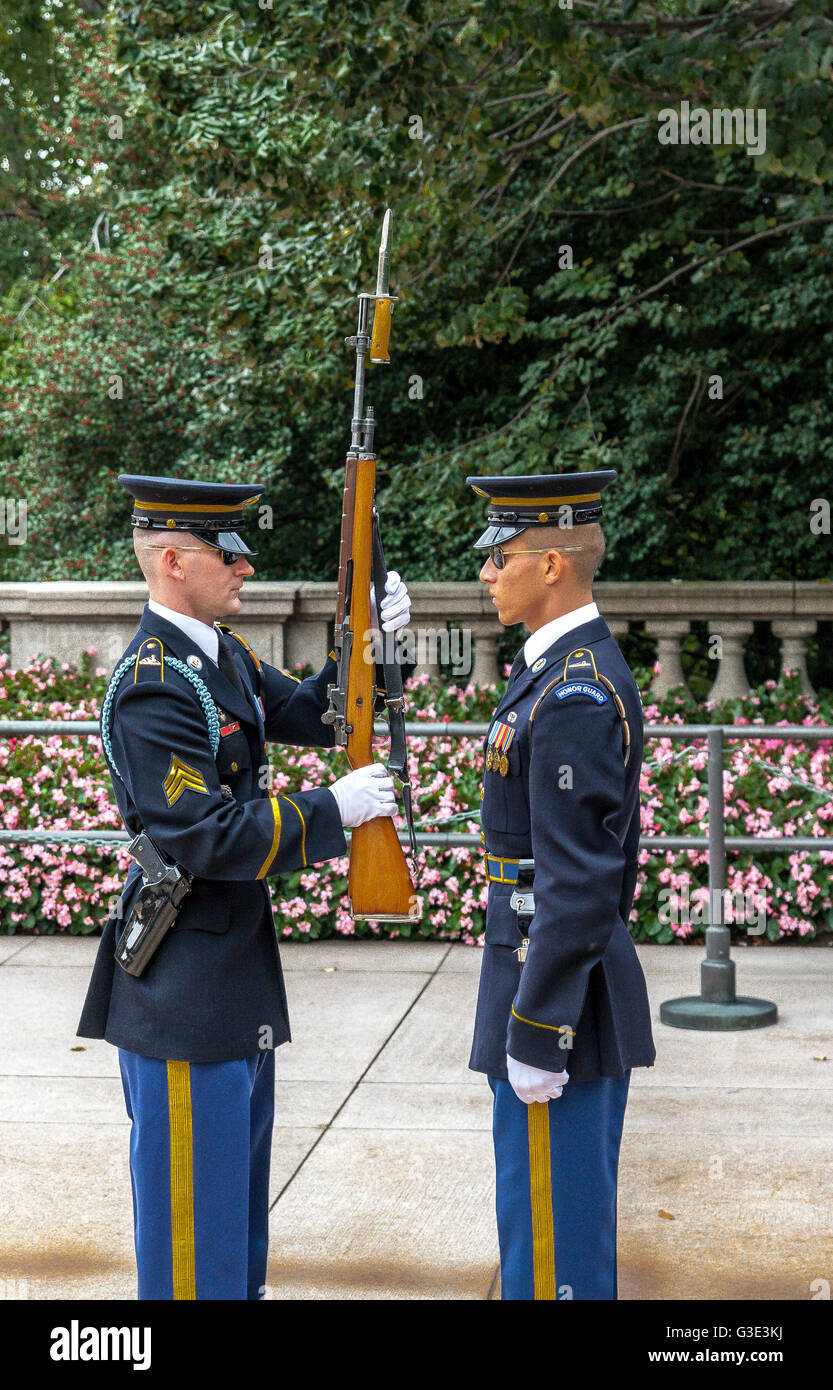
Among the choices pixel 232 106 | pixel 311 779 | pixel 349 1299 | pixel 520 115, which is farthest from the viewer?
pixel 520 115

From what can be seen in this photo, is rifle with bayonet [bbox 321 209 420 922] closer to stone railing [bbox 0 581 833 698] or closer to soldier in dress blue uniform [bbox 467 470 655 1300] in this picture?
soldier in dress blue uniform [bbox 467 470 655 1300]

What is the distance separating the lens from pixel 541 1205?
8.95 ft

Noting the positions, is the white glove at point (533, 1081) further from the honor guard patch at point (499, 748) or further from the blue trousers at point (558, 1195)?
the honor guard patch at point (499, 748)

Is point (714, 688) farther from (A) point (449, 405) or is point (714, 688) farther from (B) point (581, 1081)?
(B) point (581, 1081)

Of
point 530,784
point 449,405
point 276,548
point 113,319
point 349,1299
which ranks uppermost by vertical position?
point 113,319

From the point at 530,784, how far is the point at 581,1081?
558 millimetres

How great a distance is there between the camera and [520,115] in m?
9.58

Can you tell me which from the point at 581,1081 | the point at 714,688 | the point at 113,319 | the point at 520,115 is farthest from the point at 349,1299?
the point at 113,319

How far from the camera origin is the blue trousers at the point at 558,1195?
2.72 metres

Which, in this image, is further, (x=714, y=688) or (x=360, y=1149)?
(x=714, y=688)

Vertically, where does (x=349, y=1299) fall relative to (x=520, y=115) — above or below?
below

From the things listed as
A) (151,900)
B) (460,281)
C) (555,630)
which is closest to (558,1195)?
(151,900)

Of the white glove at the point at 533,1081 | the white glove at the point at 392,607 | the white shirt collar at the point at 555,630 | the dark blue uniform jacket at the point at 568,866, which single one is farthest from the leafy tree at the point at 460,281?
the white glove at the point at 533,1081

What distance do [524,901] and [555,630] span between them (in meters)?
0.52
